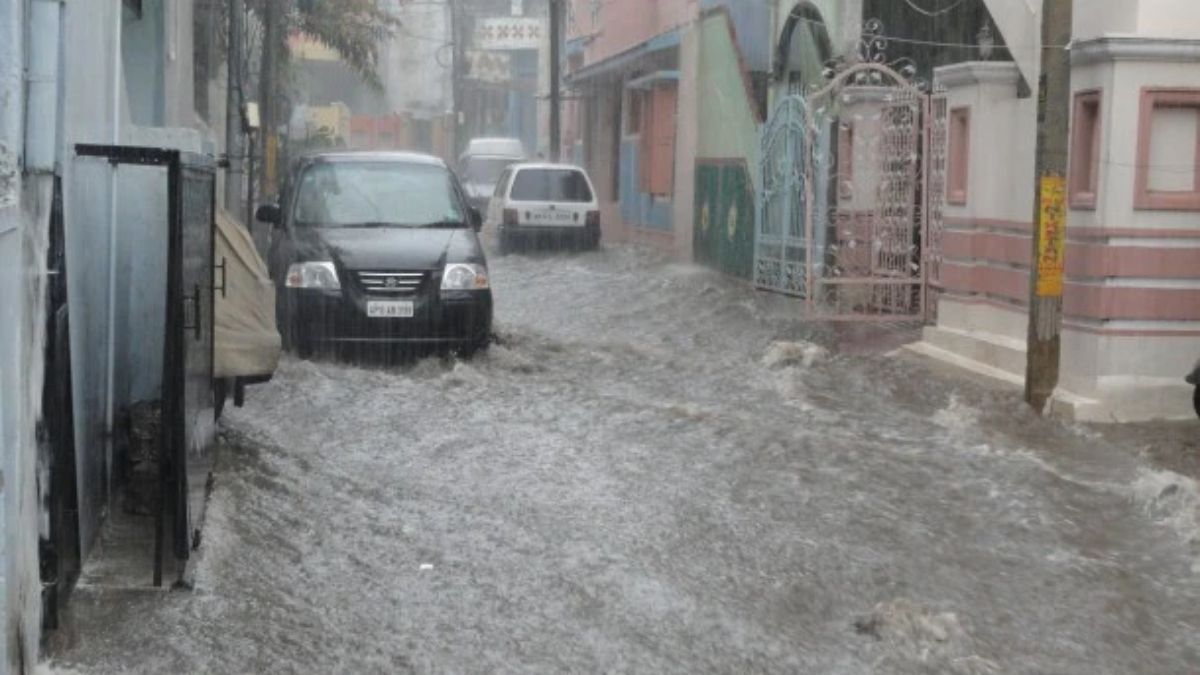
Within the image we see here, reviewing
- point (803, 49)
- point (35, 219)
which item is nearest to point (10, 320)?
point (35, 219)

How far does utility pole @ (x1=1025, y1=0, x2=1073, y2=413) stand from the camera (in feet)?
34.4

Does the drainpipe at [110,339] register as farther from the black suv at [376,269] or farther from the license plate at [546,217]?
the license plate at [546,217]

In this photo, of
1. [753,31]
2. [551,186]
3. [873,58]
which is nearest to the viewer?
[873,58]

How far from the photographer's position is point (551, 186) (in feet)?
91.8

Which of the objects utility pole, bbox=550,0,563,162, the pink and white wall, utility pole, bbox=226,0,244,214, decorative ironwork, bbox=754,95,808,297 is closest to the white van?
utility pole, bbox=550,0,563,162

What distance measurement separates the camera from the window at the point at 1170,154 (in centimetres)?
1031

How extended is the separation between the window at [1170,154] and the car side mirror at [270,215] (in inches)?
271

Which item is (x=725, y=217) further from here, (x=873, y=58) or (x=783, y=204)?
(x=873, y=58)

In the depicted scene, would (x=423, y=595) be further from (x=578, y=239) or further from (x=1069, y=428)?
(x=578, y=239)

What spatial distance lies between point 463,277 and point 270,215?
181 cm

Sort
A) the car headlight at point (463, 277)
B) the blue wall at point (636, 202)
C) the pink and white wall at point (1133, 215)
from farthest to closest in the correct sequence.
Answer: the blue wall at point (636, 202)
the car headlight at point (463, 277)
the pink and white wall at point (1133, 215)

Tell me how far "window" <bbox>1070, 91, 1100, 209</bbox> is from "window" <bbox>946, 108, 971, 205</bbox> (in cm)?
240

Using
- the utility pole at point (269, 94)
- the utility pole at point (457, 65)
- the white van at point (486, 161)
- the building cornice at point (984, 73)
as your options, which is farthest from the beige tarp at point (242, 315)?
the utility pole at point (457, 65)

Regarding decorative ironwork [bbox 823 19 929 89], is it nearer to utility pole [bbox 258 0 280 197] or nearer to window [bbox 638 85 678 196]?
window [bbox 638 85 678 196]
